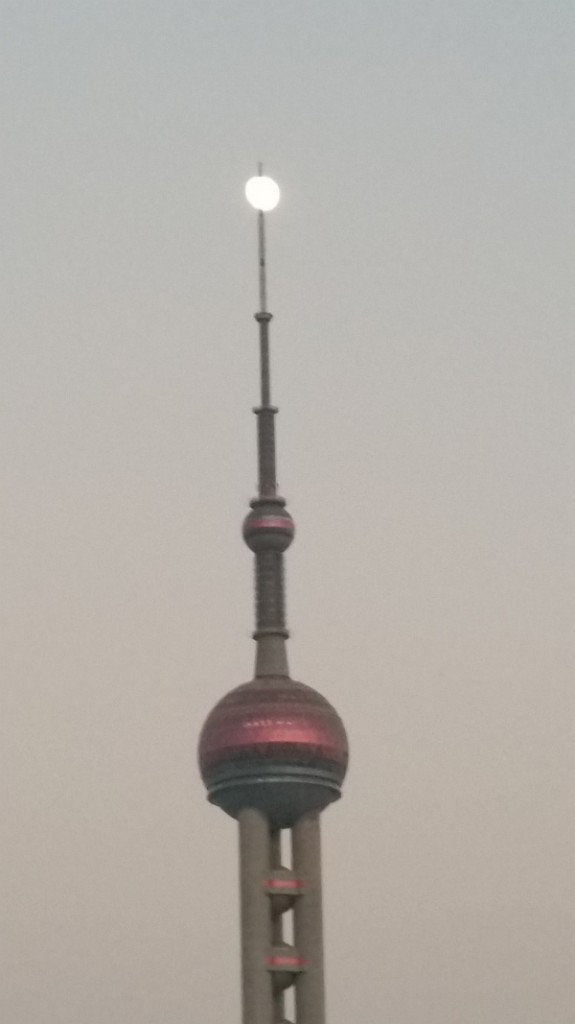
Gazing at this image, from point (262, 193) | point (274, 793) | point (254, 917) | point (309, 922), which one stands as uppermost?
point (262, 193)

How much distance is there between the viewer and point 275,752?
174250 mm

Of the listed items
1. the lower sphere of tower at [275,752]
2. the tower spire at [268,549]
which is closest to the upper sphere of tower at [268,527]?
the tower spire at [268,549]

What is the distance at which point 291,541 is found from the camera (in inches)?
7219

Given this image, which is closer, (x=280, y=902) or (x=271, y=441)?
(x=280, y=902)

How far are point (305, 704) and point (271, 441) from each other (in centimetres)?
2174

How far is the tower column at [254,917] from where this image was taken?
171625 millimetres

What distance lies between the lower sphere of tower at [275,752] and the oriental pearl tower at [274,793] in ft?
0.23

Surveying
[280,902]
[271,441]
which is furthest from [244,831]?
[271,441]

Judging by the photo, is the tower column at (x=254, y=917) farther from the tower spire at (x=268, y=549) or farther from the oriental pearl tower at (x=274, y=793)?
the tower spire at (x=268, y=549)

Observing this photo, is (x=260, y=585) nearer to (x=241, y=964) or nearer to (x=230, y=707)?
(x=230, y=707)

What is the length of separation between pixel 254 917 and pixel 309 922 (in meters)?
4.23

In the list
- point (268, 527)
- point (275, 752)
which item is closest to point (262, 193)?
point (268, 527)

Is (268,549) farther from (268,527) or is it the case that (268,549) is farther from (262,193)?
(262,193)

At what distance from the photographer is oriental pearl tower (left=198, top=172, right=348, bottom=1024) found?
569 feet
